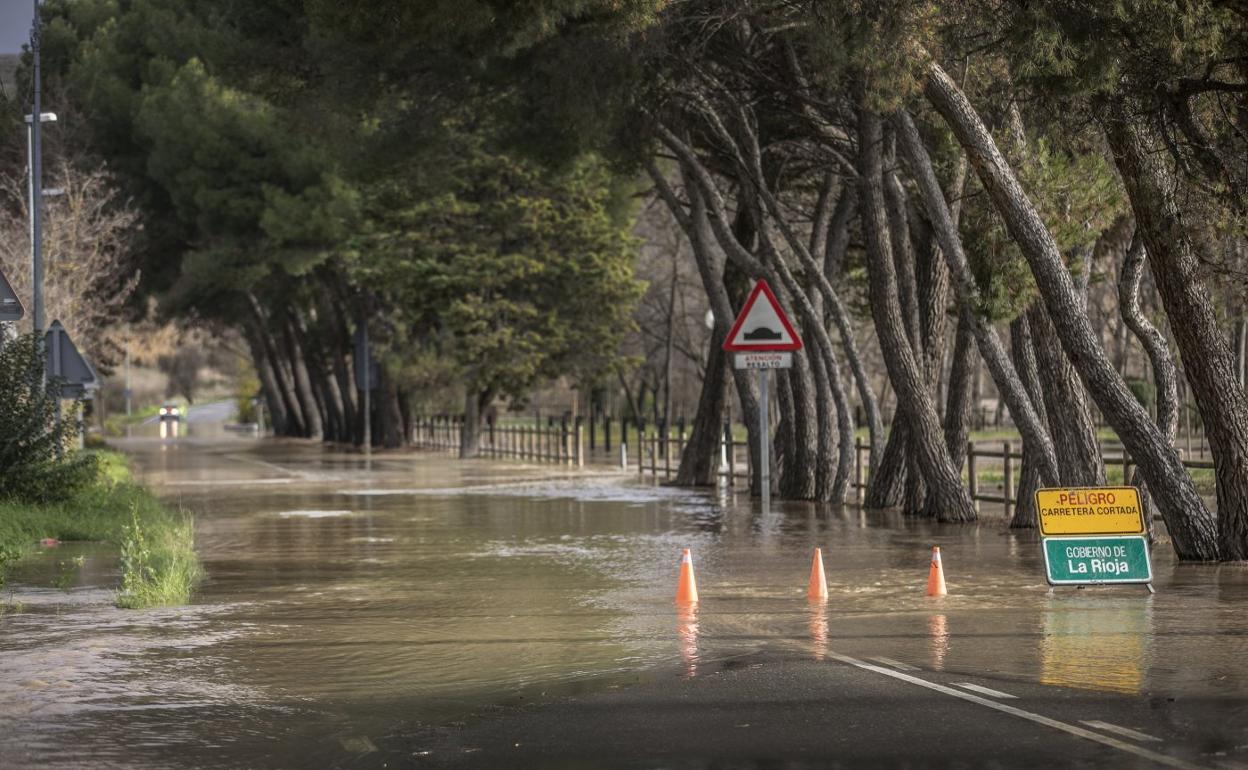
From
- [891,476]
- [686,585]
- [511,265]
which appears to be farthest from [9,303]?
[511,265]

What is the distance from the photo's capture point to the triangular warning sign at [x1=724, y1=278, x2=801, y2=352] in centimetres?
2281

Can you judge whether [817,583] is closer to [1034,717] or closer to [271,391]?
[1034,717]

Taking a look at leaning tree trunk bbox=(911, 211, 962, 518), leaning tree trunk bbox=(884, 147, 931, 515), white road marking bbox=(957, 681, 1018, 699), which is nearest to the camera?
white road marking bbox=(957, 681, 1018, 699)

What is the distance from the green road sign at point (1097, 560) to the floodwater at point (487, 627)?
210mm

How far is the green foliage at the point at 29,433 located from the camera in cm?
2291

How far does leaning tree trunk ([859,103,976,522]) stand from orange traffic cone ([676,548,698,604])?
35.5ft

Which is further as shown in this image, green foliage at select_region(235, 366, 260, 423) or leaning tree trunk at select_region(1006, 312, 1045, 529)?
green foliage at select_region(235, 366, 260, 423)

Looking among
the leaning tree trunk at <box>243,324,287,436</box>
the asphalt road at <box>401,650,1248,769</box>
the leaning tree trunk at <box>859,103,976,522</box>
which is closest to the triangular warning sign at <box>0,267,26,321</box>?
the asphalt road at <box>401,650,1248,769</box>

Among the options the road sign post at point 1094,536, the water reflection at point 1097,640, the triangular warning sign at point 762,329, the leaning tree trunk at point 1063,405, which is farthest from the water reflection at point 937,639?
the triangular warning sign at point 762,329

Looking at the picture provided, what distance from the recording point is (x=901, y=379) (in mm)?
26719

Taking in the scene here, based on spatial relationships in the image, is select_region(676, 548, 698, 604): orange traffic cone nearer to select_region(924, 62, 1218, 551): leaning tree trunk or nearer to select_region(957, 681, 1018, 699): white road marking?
select_region(957, 681, 1018, 699): white road marking

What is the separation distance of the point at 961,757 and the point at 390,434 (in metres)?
55.1

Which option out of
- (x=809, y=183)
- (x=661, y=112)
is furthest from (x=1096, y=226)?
(x=809, y=183)

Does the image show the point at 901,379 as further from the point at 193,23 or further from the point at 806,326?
the point at 193,23
